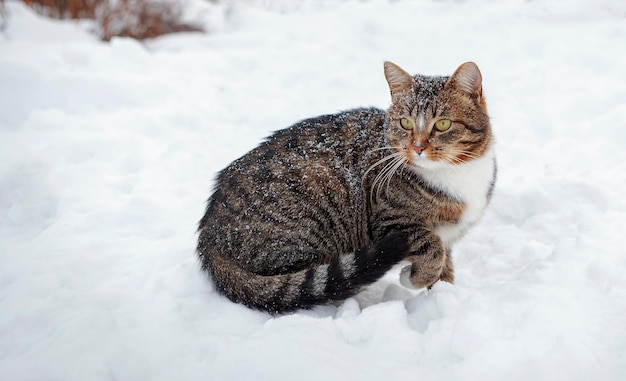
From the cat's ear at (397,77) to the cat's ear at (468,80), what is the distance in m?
0.24

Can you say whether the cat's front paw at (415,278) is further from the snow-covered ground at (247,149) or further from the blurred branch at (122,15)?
the blurred branch at (122,15)

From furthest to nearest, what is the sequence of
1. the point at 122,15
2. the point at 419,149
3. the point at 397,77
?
the point at 122,15 → the point at 397,77 → the point at 419,149

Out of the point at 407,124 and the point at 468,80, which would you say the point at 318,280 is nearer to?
the point at 407,124

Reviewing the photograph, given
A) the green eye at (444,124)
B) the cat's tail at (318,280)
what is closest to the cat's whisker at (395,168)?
the green eye at (444,124)

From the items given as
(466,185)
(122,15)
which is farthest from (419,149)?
(122,15)

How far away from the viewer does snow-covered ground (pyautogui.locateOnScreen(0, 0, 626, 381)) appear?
1926 mm

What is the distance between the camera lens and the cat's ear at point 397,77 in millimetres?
2615

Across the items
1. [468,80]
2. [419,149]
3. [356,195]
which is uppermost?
[468,80]

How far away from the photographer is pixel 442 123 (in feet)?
7.87

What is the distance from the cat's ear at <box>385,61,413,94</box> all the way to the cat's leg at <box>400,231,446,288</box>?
Result: 78cm

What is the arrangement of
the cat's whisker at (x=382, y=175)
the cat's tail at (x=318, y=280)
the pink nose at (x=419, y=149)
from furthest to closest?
the cat's whisker at (x=382, y=175) < the pink nose at (x=419, y=149) < the cat's tail at (x=318, y=280)

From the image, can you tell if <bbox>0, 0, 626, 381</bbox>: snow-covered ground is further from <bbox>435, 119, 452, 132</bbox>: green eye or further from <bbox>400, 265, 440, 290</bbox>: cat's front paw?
<bbox>435, 119, 452, 132</bbox>: green eye

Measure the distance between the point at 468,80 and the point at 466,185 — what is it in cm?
51

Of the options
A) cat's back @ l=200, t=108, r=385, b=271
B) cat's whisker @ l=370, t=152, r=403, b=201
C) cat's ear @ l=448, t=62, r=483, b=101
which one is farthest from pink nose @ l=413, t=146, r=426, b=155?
cat's ear @ l=448, t=62, r=483, b=101
